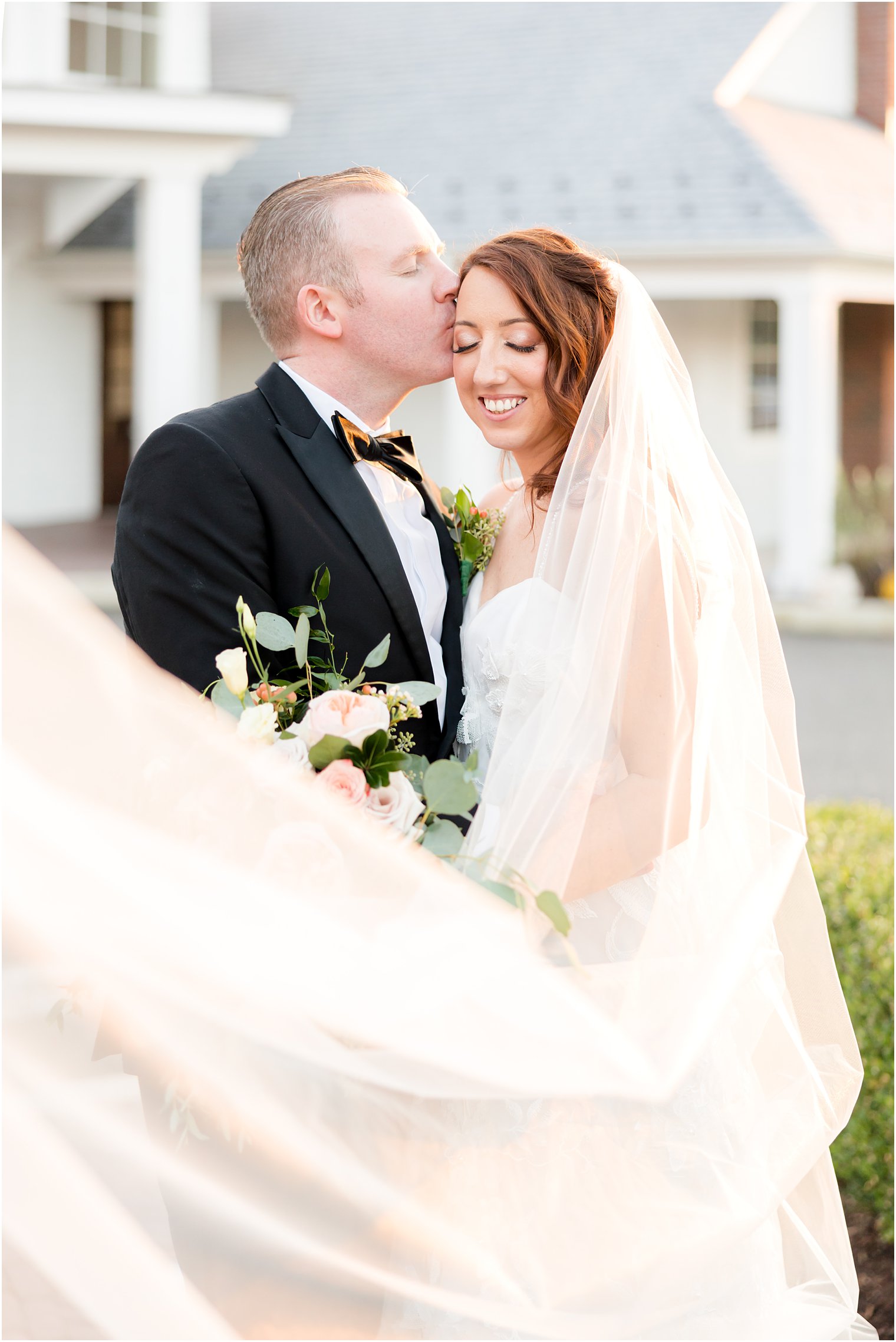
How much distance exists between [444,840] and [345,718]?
25 centimetres

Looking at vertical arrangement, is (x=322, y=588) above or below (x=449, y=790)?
above

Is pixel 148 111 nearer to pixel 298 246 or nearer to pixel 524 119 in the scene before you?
pixel 524 119

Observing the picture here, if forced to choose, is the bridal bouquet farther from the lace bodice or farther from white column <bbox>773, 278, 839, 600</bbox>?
white column <bbox>773, 278, 839, 600</bbox>

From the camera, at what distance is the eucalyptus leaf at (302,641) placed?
2.24 meters

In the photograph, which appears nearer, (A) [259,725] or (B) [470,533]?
(A) [259,725]

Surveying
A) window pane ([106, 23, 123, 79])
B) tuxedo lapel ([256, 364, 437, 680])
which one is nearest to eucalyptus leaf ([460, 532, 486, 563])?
tuxedo lapel ([256, 364, 437, 680])

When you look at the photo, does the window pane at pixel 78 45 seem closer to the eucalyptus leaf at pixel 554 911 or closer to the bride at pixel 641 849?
the bride at pixel 641 849

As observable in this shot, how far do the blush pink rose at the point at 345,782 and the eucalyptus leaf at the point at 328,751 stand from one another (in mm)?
27

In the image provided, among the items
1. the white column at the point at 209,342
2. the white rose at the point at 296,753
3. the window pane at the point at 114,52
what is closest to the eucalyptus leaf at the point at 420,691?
the white rose at the point at 296,753

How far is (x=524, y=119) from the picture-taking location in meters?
16.6

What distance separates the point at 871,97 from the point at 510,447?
1859cm

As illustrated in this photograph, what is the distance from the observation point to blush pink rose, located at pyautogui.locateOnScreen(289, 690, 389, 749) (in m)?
2.06

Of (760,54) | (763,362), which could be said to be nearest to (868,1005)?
(763,362)

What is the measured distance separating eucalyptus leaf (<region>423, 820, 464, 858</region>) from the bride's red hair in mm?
992
